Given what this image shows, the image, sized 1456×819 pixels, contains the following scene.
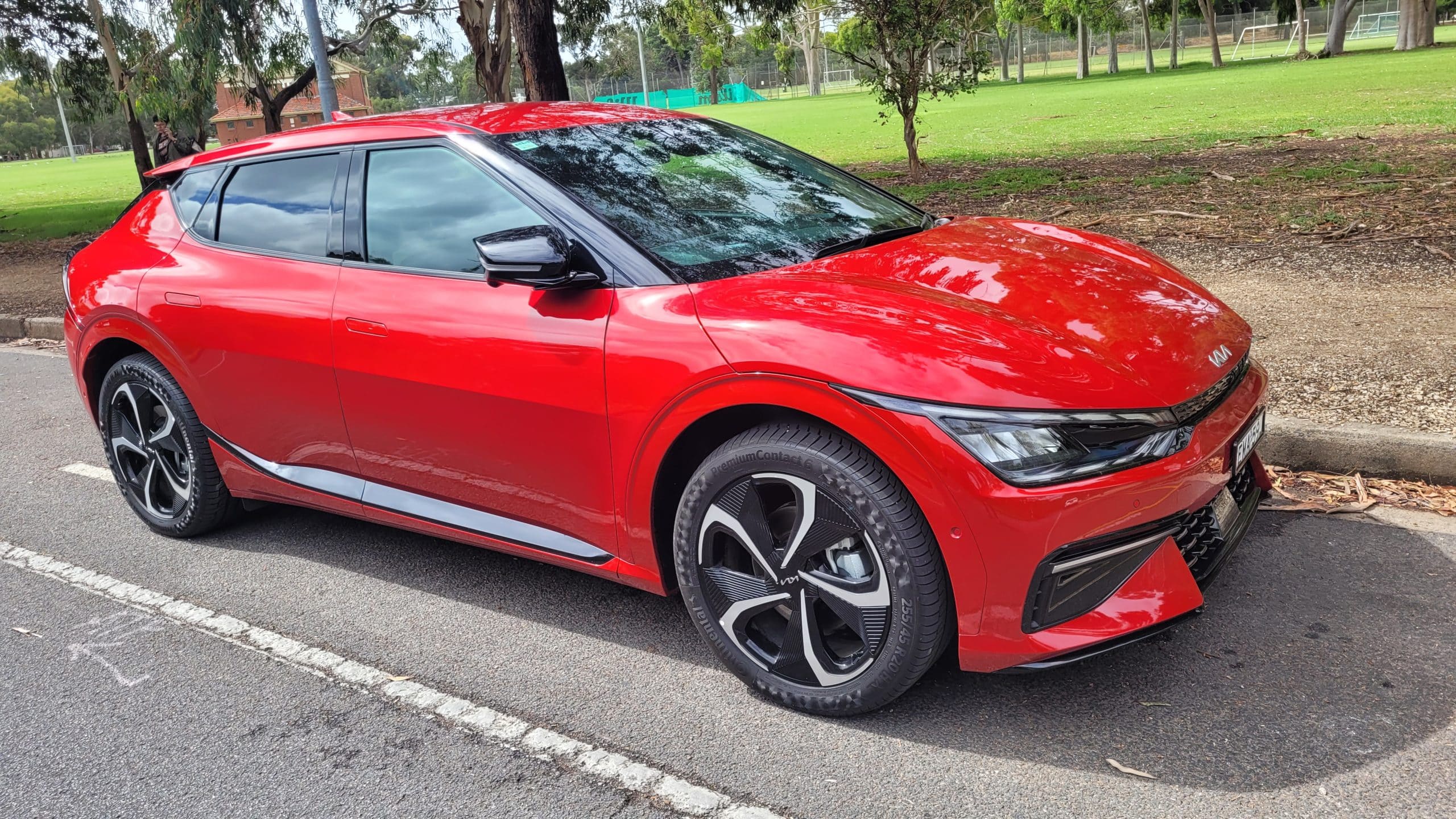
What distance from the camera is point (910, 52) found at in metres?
13.7

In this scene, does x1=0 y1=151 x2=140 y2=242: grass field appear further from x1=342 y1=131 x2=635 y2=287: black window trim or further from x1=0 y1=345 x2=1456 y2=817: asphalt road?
x1=0 y1=345 x2=1456 y2=817: asphalt road

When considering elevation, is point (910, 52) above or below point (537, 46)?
below

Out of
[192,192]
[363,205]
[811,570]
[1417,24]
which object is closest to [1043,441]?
[811,570]

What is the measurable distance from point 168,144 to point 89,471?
14.5 m

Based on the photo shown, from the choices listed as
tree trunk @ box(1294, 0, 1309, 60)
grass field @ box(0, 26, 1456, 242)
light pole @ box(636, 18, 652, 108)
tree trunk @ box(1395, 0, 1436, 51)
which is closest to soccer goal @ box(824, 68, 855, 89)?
light pole @ box(636, 18, 652, 108)

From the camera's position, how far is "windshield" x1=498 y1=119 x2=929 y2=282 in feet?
10.9

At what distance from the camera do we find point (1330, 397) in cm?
485

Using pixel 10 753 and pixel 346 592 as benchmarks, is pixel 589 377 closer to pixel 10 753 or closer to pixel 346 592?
pixel 346 592

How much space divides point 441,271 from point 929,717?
2.01 metres

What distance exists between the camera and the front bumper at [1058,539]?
8.37ft

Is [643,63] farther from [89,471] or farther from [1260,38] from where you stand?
[89,471]

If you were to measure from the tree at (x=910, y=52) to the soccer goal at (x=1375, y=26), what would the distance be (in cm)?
7192

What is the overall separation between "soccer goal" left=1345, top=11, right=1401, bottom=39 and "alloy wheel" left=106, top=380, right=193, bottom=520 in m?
83.6

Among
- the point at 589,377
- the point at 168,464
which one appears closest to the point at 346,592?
the point at 168,464
